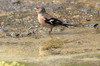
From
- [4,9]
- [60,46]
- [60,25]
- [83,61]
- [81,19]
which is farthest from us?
[4,9]

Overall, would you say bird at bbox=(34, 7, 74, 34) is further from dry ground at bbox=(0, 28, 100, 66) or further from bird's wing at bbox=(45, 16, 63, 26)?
dry ground at bbox=(0, 28, 100, 66)

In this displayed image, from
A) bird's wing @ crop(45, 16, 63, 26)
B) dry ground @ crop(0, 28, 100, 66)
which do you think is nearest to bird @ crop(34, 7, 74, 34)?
bird's wing @ crop(45, 16, 63, 26)

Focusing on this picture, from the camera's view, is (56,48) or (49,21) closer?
(56,48)

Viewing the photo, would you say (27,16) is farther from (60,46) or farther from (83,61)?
(83,61)

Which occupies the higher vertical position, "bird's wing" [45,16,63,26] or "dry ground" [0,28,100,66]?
"bird's wing" [45,16,63,26]

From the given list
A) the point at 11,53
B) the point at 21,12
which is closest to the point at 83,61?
the point at 11,53

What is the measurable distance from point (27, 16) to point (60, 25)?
5.10 feet

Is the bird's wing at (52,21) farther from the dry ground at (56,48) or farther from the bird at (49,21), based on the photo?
the dry ground at (56,48)

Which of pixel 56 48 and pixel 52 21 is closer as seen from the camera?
pixel 56 48

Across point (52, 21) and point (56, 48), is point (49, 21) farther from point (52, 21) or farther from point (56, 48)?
point (56, 48)

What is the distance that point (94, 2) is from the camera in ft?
41.3

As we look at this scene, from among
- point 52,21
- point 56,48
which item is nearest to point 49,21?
point 52,21

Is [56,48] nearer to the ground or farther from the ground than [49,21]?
nearer to the ground

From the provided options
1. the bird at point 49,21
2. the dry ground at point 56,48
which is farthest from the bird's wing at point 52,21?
the dry ground at point 56,48
